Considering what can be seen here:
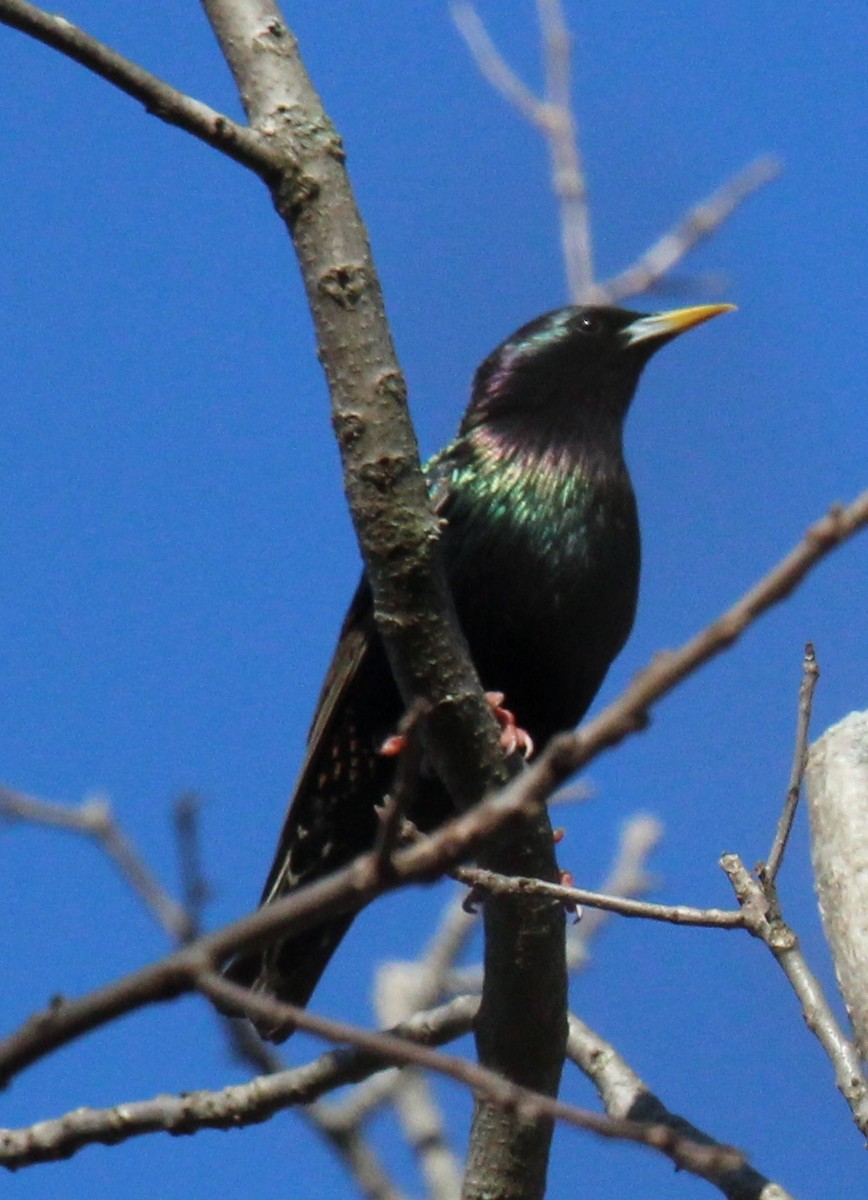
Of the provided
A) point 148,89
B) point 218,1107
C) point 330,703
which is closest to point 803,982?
point 218,1107

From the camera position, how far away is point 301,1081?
355cm

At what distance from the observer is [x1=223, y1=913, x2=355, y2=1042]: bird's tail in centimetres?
450

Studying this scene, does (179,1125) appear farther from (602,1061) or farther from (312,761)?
(312,761)

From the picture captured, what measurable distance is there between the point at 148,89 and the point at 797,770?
4.88ft

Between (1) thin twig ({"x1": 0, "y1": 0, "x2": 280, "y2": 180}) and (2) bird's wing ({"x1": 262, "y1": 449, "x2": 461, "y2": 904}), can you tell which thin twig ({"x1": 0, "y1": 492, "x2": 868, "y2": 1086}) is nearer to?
(1) thin twig ({"x1": 0, "y1": 0, "x2": 280, "y2": 180})

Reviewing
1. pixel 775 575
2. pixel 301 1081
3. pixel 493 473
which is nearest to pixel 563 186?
pixel 493 473

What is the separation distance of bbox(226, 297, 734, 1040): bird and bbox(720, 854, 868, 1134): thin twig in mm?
1785

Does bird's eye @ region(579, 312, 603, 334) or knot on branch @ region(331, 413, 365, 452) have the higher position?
bird's eye @ region(579, 312, 603, 334)

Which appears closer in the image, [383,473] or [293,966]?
[383,473]

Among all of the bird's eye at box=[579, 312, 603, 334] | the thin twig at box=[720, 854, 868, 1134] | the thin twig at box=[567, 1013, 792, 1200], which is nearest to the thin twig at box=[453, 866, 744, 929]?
the thin twig at box=[720, 854, 868, 1134]

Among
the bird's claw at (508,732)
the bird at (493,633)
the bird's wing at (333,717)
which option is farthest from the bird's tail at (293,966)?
the bird's claw at (508,732)

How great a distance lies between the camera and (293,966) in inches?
186

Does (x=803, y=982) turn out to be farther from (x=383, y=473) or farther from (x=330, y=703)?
(x=330, y=703)

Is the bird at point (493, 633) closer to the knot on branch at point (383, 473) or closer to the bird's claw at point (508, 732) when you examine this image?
the bird's claw at point (508, 732)
